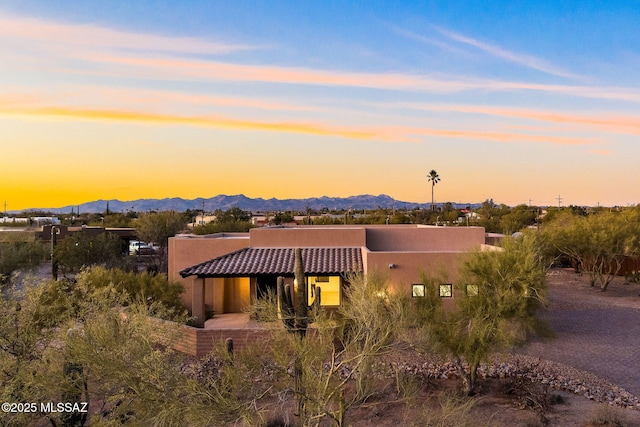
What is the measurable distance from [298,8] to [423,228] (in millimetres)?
13795

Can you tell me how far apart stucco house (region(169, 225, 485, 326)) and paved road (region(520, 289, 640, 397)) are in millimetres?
4649

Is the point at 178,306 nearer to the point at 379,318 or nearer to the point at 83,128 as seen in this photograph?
the point at 379,318

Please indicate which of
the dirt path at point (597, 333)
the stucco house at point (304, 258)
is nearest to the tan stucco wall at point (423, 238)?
the stucco house at point (304, 258)

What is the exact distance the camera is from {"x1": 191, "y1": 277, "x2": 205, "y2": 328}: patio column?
19.3 m

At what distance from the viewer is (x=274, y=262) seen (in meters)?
22.0

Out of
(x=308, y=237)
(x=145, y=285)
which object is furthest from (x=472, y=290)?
(x=145, y=285)

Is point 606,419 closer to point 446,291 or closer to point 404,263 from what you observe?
point 446,291

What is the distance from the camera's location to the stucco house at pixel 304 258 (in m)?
20.0

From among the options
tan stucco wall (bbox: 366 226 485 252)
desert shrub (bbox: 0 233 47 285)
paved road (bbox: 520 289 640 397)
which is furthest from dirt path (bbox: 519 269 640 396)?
desert shrub (bbox: 0 233 47 285)

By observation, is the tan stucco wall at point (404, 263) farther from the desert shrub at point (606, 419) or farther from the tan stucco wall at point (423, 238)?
the desert shrub at point (606, 419)

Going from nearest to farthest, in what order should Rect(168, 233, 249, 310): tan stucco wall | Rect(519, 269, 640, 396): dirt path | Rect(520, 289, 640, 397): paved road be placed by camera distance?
1. Rect(520, 289, 640, 397): paved road
2. Rect(519, 269, 640, 396): dirt path
3. Rect(168, 233, 249, 310): tan stucco wall

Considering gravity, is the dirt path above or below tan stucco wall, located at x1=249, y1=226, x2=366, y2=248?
below

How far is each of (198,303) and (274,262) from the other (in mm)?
4021

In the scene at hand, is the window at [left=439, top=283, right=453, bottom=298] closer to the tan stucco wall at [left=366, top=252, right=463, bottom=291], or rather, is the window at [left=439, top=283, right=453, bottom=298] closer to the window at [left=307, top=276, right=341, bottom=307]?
the tan stucco wall at [left=366, top=252, right=463, bottom=291]
